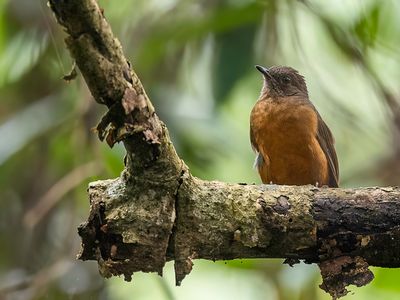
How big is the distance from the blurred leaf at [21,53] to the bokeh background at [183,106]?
11 mm

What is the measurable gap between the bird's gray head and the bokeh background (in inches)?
4.6

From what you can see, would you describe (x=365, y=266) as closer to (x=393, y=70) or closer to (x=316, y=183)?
(x=316, y=183)

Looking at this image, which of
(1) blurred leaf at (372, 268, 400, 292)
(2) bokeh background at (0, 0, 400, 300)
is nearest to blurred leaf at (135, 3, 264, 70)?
(2) bokeh background at (0, 0, 400, 300)

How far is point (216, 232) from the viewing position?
2.87 meters

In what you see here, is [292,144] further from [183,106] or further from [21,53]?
[21,53]

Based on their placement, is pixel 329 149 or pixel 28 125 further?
pixel 28 125

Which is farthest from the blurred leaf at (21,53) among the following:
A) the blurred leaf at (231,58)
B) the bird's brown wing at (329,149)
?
the bird's brown wing at (329,149)

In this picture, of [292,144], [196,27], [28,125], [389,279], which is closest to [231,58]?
[196,27]

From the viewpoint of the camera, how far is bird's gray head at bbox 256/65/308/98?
496cm

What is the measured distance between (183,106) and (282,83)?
0.59 m

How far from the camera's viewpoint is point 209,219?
287 centimetres

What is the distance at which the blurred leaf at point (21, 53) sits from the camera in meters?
5.18

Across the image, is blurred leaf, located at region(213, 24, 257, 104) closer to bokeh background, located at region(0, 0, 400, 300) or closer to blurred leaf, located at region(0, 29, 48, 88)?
bokeh background, located at region(0, 0, 400, 300)

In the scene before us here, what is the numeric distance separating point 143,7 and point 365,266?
316 centimetres
